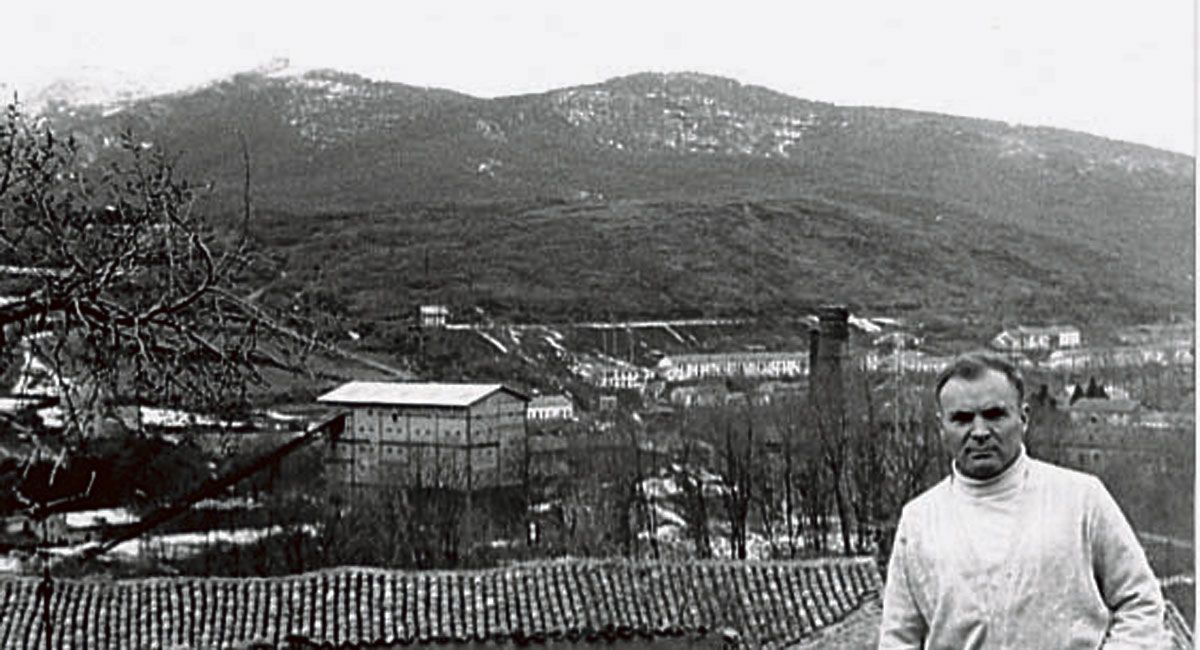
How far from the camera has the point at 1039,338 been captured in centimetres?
810

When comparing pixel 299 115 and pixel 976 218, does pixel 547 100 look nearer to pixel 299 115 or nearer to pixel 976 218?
pixel 299 115

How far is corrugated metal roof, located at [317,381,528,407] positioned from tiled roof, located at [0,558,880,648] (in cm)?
86

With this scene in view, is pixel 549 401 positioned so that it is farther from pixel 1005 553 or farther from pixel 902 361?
pixel 1005 553

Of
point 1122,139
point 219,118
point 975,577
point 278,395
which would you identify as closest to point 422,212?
point 219,118

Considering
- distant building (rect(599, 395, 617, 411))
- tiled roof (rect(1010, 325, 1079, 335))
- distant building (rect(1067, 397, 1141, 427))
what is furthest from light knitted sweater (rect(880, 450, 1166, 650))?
tiled roof (rect(1010, 325, 1079, 335))

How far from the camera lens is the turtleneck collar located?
161 centimetres

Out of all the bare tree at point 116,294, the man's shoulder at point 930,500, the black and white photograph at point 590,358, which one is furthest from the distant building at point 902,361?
the man's shoulder at point 930,500

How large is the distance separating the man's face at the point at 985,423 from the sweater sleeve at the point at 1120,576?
0.30 ft

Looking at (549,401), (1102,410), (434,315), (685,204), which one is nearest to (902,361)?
(1102,410)

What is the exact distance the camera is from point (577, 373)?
8133mm

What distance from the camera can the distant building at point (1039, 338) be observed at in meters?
8.02

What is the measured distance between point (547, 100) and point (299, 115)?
1.17 meters

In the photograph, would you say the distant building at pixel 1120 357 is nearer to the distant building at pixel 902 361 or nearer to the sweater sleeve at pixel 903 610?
the distant building at pixel 902 361

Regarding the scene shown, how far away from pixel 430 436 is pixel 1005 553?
5783mm
